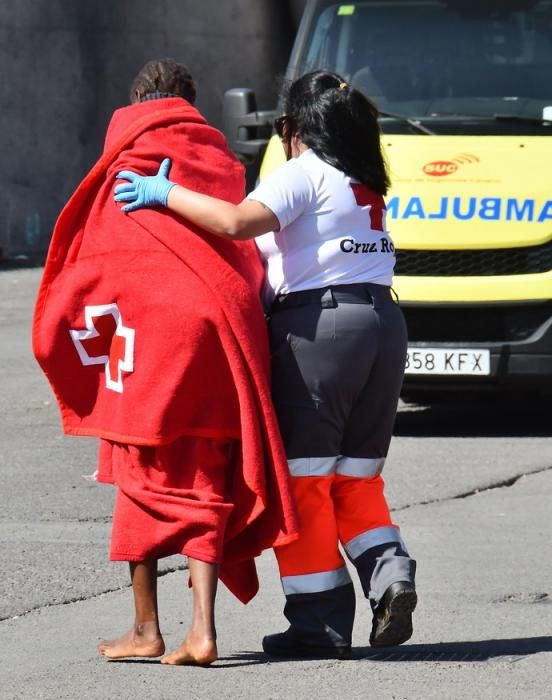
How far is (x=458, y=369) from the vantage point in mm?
8414

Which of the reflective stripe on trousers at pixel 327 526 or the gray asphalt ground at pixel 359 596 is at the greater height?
the reflective stripe on trousers at pixel 327 526

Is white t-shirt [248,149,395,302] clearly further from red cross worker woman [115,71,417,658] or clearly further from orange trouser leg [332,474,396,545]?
orange trouser leg [332,474,396,545]

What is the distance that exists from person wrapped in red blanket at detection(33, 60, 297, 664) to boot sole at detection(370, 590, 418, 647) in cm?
36

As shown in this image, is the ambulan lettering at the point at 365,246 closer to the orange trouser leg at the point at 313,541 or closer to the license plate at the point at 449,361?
the orange trouser leg at the point at 313,541

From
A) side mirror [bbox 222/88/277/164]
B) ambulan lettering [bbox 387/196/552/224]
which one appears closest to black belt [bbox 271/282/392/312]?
ambulan lettering [bbox 387/196/552/224]

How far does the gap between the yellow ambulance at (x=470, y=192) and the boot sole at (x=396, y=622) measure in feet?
12.5

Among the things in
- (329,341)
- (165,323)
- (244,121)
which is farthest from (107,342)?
(244,121)

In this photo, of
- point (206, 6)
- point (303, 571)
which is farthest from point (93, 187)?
point (206, 6)

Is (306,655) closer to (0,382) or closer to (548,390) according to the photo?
(548,390)

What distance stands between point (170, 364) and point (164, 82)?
0.84m

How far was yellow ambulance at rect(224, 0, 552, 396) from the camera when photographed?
8.32 metres

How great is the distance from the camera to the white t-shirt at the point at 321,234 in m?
4.68

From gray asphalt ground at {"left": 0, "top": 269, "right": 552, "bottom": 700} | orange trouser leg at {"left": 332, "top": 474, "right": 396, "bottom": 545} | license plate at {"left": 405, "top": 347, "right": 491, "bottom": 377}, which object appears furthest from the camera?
license plate at {"left": 405, "top": 347, "right": 491, "bottom": 377}

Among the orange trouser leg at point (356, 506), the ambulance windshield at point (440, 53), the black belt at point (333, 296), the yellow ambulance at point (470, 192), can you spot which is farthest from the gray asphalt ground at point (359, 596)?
the ambulance windshield at point (440, 53)
